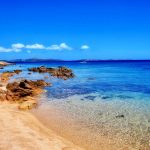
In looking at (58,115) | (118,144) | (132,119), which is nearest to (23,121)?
(58,115)

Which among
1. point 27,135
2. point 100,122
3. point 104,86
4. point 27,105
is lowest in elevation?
point 100,122

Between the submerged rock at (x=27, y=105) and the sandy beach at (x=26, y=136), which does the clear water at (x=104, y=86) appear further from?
the sandy beach at (x=26, y=136)

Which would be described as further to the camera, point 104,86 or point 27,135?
point 104,86

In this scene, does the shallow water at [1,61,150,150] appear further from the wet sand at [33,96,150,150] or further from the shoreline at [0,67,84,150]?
the shoreline at [0,67,84,150]

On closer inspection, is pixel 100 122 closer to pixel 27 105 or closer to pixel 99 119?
pixel 99 119

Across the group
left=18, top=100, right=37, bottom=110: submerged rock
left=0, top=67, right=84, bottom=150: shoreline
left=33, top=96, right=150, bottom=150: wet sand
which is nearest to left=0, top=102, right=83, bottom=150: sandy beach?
left=0, top=67, right=84, bottom=150: shoreline

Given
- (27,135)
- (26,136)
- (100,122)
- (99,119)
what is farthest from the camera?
(99,119)

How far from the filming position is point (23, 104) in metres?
24.4

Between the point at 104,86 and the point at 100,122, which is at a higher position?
the point at 104,86

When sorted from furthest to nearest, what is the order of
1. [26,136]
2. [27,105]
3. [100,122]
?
[27,105]
[100,122]
[26,136]

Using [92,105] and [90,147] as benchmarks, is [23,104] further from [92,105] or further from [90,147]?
[90,147]

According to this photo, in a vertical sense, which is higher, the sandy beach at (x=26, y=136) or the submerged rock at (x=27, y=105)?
the submerged rock at (x=27, y=105)

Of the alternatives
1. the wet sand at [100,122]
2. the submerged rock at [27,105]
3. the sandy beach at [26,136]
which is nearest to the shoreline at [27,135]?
the sandy beach at [26,136]

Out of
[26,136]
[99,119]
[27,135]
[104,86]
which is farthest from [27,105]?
[104,86]
